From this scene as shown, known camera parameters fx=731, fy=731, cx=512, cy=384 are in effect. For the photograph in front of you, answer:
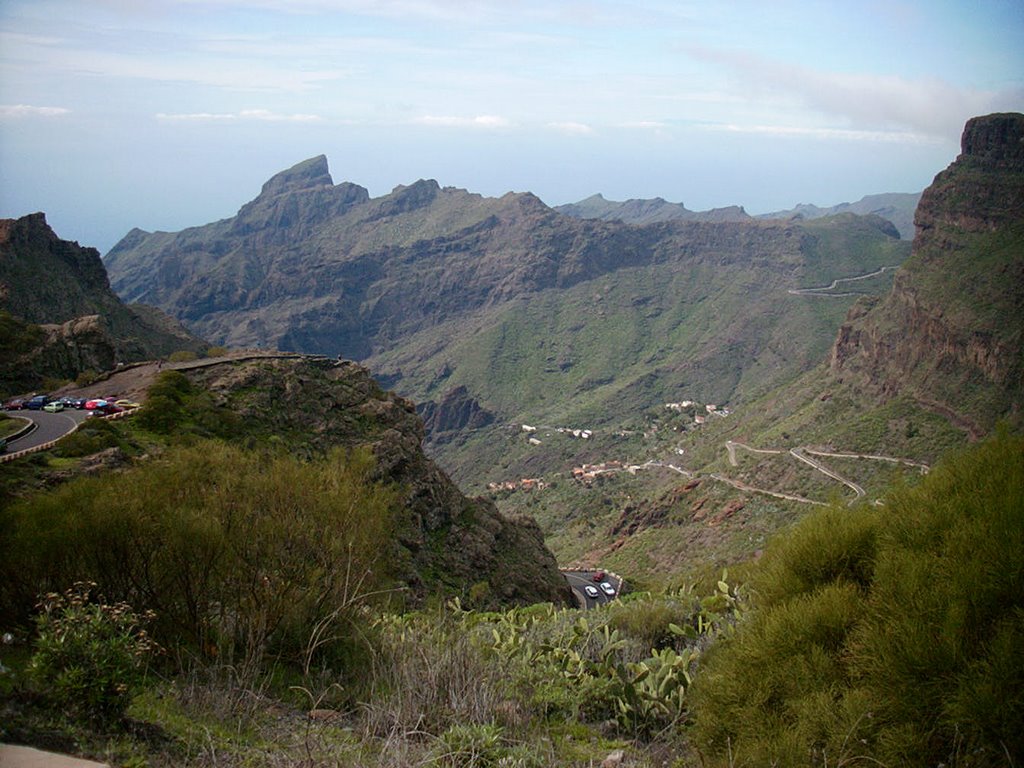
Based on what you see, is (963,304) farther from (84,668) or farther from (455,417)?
(455,417)

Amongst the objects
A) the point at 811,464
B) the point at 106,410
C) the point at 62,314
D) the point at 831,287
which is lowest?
the point at 811,464

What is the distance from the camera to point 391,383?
16238cm

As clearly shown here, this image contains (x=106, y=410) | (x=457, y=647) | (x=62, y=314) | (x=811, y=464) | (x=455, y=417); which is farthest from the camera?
(x=455, y=417)

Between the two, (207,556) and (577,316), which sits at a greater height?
(207,556)

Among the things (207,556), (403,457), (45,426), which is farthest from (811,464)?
(207,556)

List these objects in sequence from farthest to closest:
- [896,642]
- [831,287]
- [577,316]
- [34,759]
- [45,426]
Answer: [577,316] → [831,287] → [45,426] → [34,759] → [896,642]

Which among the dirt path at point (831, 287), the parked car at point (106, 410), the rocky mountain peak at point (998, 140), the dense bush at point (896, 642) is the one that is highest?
the rocky mountain peak at point (998, 140)

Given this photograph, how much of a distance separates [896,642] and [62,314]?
2605 inches

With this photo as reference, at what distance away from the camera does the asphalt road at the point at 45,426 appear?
68.2ft

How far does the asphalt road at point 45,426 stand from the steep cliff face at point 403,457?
182 inches

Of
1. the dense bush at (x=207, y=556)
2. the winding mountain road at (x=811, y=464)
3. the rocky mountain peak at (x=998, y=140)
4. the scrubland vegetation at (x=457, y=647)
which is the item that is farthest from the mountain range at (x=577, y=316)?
the scrubland vegetation at (x=457, y=647)

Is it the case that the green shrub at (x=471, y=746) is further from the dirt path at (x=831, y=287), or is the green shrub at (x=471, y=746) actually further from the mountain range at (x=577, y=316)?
the dirt path at (x=831, y=287)

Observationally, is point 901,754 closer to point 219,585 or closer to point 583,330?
point 219,585

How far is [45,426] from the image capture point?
23203mm
